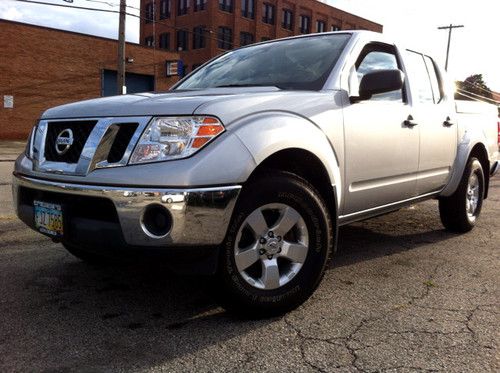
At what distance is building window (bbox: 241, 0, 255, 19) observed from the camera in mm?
40781

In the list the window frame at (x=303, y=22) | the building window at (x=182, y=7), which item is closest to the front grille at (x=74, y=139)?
the building window at (x=182, y=7)

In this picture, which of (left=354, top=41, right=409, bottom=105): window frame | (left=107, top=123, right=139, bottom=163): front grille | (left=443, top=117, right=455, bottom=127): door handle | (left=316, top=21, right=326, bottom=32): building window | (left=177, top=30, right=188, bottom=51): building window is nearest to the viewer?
(left=107, top=123, right=139, bottom=163): front grille

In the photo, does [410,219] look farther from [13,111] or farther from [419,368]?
[13,111]

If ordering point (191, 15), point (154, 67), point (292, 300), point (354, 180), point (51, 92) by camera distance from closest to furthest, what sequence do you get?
point (292, 300)
point (354, 180)
point (51, 92)
point (154, 67)
point (191, 15)

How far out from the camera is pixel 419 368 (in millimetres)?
2457

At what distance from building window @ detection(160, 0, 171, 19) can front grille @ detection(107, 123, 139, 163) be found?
142 feet

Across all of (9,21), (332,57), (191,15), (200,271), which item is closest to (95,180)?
(200,271)

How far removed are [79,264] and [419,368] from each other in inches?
111

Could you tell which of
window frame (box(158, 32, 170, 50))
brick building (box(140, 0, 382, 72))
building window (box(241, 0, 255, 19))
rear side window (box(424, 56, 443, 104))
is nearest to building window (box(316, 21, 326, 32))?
brick building (box(140, 0, 382, 72))

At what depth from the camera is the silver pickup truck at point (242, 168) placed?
8.45 ft

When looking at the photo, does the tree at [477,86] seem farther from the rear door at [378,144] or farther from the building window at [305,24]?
the rear door at [378,144]

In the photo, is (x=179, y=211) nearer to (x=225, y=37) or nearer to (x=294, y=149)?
(x=294, y=149)

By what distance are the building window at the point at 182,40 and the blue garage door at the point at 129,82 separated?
12.6m

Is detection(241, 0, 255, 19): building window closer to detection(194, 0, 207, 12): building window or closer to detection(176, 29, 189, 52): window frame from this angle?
detection(194, 0, 207, 12): building window
